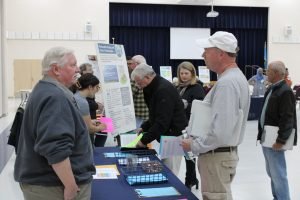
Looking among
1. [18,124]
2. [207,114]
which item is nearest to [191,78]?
[18,124]

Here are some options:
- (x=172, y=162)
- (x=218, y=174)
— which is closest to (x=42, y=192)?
(x=218, y=174)

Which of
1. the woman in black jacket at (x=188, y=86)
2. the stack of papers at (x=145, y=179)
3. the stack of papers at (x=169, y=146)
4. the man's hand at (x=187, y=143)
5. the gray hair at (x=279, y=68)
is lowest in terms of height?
the stack of papers at (x=145, y=179)

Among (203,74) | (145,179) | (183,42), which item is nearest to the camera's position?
(145,179)

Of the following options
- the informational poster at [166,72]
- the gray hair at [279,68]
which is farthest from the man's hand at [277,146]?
the informational poster at [166,72]

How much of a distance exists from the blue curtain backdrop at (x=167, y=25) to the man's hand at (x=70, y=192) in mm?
13169

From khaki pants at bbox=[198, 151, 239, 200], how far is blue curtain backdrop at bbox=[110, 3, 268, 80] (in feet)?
42.2

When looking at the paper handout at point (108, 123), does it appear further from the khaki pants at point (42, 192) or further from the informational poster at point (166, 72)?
the informational poster at point (166, 72)

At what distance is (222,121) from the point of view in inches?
73.8

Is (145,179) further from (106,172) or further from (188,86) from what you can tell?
(188,86)

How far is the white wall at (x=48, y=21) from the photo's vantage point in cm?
1288

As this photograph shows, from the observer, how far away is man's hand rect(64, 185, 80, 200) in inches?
62.9

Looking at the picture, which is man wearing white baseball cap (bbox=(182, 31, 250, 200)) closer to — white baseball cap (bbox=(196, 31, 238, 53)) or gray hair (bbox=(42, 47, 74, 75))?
white baseball cap (bbox=(196, 31, 238, 53))

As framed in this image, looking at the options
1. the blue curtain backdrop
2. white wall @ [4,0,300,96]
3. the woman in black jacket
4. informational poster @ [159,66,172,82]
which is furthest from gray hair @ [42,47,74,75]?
the blue curtain backdrop

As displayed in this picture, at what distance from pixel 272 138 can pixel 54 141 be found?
214 cm
